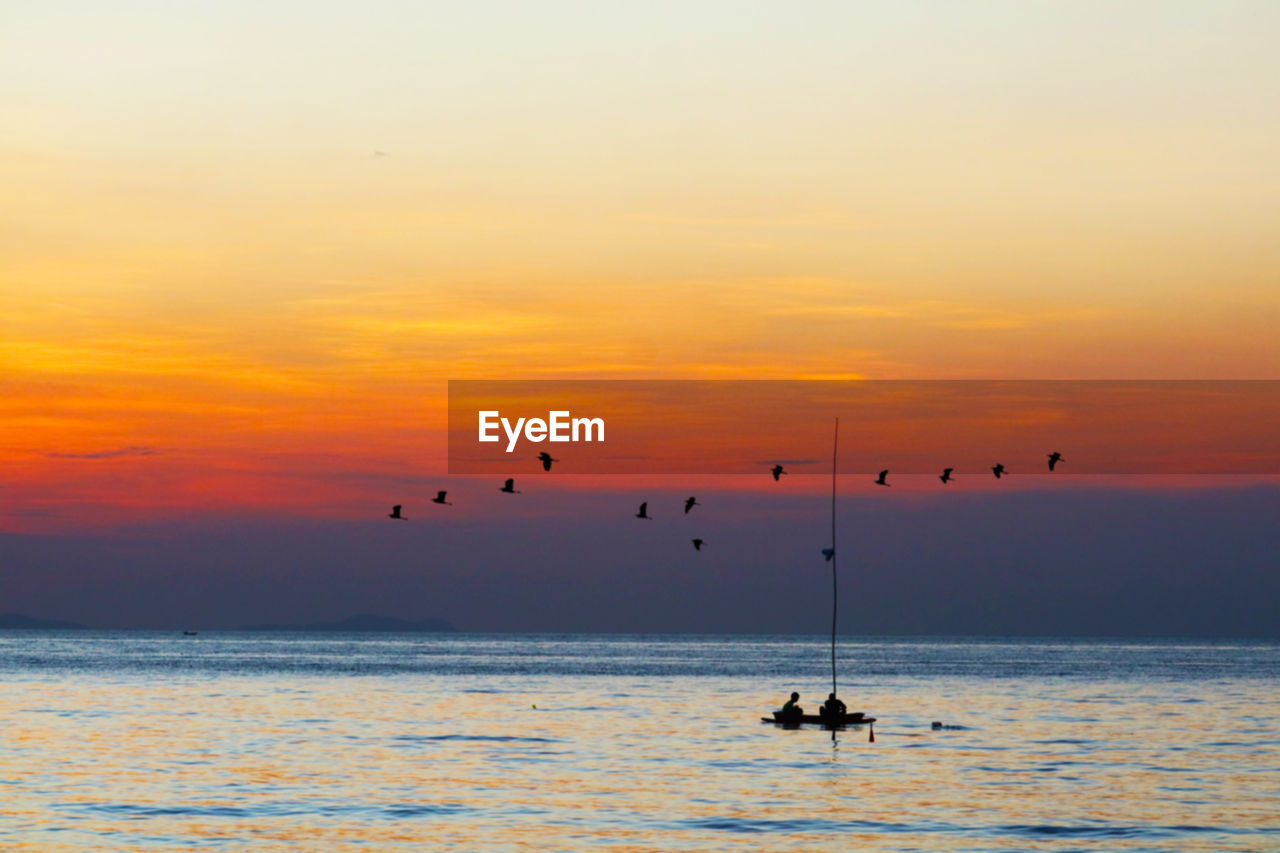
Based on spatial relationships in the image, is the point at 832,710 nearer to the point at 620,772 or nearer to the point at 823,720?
the point at 823,720

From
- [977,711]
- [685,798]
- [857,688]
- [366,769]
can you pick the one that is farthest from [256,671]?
[685,798]

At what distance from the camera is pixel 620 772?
66.4 meters

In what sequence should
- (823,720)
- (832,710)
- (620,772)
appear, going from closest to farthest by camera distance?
(620,772)
(823,720)
(832,710)

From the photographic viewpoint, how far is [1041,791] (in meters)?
62.0

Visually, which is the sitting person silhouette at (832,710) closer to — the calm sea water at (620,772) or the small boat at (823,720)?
the small boat at (823,720)

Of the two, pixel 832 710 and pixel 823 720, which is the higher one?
pixel 832 710

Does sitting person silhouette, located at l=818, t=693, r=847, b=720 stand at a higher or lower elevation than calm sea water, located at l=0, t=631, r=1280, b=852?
higher

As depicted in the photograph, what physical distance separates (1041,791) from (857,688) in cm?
7624

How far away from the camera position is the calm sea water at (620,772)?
5031cm

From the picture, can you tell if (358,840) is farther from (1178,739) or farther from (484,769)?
(1178,739)

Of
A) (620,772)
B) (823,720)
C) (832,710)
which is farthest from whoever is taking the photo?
(832,710)

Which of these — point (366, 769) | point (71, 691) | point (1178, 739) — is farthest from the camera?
point (71, 691)

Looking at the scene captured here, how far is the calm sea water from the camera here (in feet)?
165

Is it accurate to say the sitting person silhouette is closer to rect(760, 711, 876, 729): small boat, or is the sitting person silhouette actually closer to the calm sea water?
rect(760, 711, 876, 729): small boat
